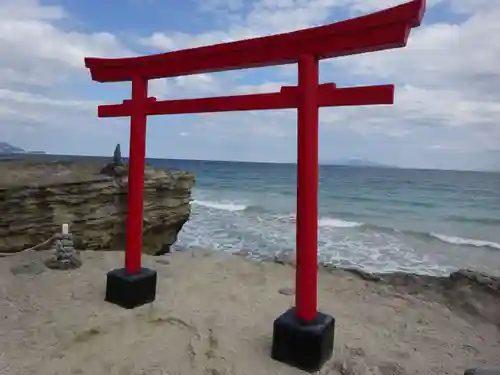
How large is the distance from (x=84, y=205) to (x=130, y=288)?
3951 millimetres

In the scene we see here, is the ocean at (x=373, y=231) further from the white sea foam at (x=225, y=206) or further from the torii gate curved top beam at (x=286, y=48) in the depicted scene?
the torii gate curved top beam at (x=286, y=48)

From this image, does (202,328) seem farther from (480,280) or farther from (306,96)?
(480,280)

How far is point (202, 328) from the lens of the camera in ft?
12.6

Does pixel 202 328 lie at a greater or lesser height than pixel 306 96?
lesser

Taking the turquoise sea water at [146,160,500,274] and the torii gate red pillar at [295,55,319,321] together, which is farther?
the turquoise sea water at [146,160,500,274]

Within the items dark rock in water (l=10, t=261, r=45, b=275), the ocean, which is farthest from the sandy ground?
the ocean

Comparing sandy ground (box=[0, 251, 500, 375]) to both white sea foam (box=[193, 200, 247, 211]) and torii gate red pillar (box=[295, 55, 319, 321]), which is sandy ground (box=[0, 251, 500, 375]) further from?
white sea foam (box=[193, 200, 247, 211])

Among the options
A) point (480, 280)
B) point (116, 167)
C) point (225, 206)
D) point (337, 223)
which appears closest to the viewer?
point (480, 280)

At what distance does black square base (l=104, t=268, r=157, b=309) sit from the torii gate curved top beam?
2305 millimetres

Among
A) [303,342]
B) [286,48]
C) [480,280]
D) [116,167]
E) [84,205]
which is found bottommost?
[480,280]

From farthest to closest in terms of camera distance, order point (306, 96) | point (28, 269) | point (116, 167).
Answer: point (116, 167) < point (28, 269) < point (306, 96)

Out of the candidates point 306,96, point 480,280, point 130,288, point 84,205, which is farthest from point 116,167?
point 480,280

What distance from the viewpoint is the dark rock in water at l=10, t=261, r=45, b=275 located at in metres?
5.24

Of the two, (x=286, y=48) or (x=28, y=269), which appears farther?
(x=28, y=269)
